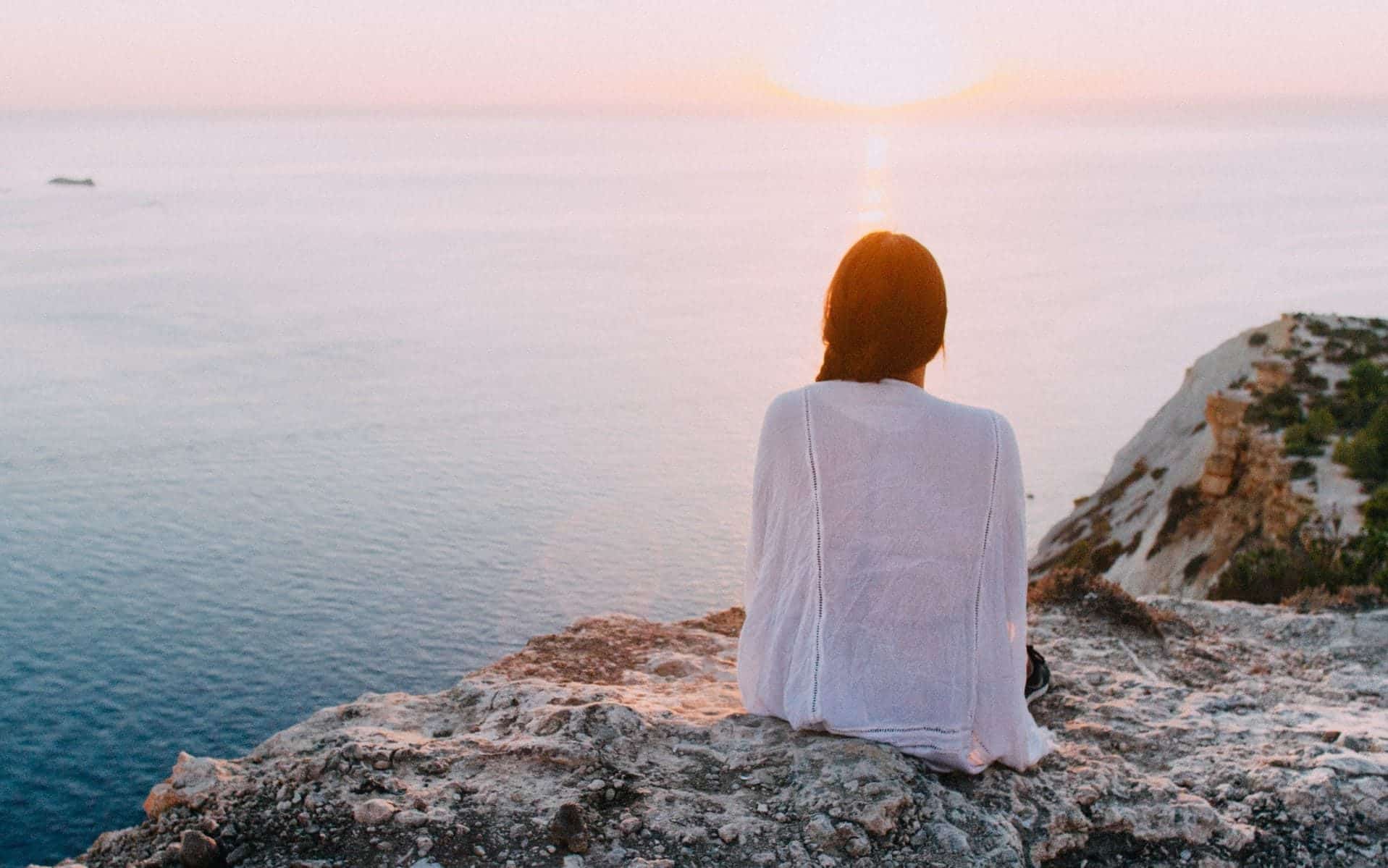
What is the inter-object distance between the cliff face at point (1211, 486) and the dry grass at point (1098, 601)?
1099 centimetres

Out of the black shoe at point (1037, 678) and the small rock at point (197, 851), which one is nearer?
the small rock at point (197, 851)

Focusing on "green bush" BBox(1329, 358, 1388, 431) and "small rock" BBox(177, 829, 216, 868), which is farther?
"green bush" BBox(1329, 358, 1388, 431)

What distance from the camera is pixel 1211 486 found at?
25594mm

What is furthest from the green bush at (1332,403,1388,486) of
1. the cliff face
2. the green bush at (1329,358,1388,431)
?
the green bush at (1329,358,1388,431)

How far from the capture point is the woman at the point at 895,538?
4.80 m

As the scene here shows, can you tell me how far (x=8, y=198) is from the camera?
142250mm

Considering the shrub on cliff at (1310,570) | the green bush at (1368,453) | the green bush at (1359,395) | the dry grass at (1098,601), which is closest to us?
the dry grass at (1098,601)

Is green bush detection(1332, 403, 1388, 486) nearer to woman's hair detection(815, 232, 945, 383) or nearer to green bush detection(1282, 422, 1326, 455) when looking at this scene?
green bush detection(1282, 422, 1326, 455)

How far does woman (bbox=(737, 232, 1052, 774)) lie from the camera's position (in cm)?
480

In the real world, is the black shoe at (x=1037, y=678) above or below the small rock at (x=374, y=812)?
above

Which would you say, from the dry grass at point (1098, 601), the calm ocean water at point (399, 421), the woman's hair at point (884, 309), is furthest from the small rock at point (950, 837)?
the calm ocean water at point (399, 421)

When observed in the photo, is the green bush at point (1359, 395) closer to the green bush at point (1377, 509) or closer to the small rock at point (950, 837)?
the green bush at point (1377, 509)

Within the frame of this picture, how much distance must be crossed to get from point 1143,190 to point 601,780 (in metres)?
203

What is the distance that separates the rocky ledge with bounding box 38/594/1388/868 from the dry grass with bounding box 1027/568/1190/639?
90.9 inches
